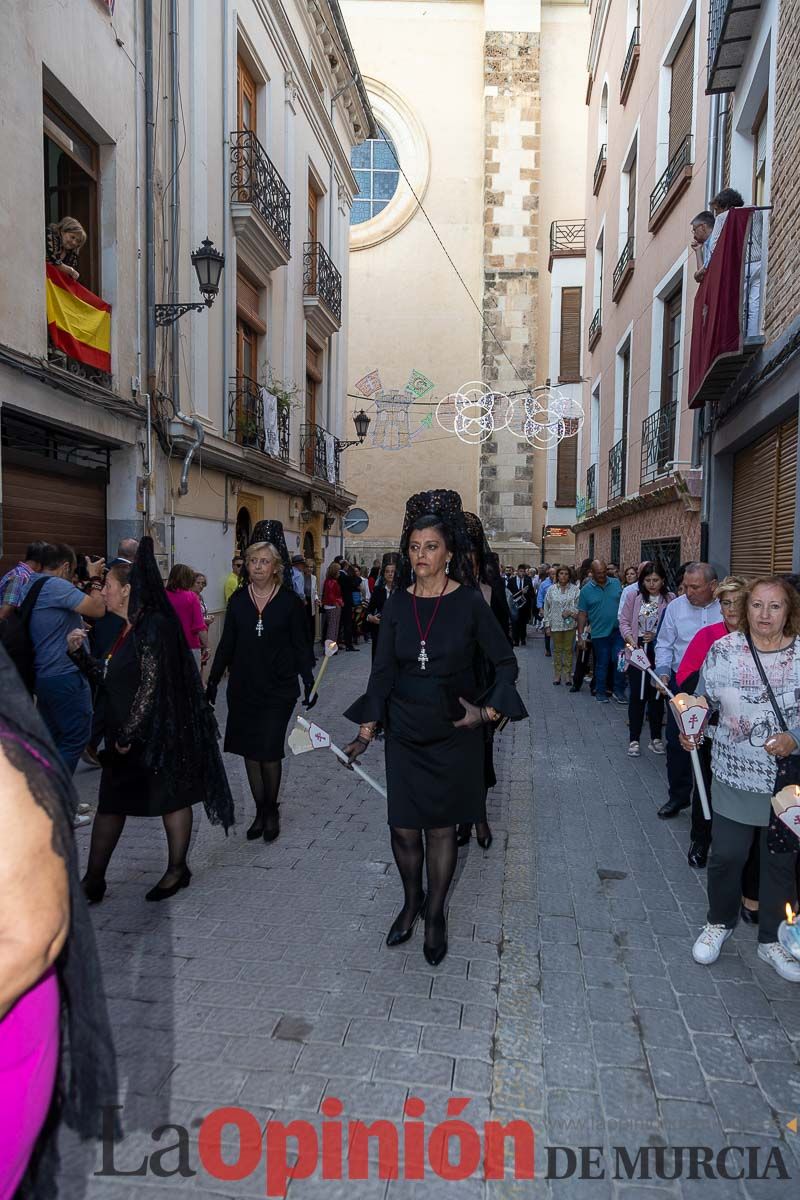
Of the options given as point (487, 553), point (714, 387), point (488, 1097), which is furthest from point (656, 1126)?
point (714, 387)

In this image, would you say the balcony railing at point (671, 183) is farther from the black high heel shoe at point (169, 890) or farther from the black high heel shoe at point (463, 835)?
the black high heel shoe at point (169, 890)

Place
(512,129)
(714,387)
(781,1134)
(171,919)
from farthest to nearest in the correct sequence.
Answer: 1. (512,129)
2. (714,387)
3. (171,919)
4. (781,1134)

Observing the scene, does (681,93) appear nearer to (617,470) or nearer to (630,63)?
(630,63)

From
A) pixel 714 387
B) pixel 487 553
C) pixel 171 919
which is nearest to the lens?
pixel 171 919

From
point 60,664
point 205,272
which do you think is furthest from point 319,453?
point 60,664

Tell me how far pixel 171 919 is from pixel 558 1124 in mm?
2092

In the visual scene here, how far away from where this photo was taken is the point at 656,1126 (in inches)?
101

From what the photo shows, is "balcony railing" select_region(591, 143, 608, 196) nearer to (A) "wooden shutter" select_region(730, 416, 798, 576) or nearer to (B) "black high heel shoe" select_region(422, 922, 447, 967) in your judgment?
(A) "wooden shutter" select_region(730, 416, 798, 576)

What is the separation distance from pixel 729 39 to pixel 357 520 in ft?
54.1

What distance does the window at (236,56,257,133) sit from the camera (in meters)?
13.1

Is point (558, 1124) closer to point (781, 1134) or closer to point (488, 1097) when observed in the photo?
point (488, 1097)

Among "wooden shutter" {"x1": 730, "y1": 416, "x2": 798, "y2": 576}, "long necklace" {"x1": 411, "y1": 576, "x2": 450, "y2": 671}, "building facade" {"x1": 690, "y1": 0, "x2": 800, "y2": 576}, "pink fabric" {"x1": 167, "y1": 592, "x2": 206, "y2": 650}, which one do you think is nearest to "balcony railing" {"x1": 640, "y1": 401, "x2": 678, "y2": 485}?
"building facade" {"x1": 690, "y1": 0, "x2": 800, "y2": 576}

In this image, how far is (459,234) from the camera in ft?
86.4

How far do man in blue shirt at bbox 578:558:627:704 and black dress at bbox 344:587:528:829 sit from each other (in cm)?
663
